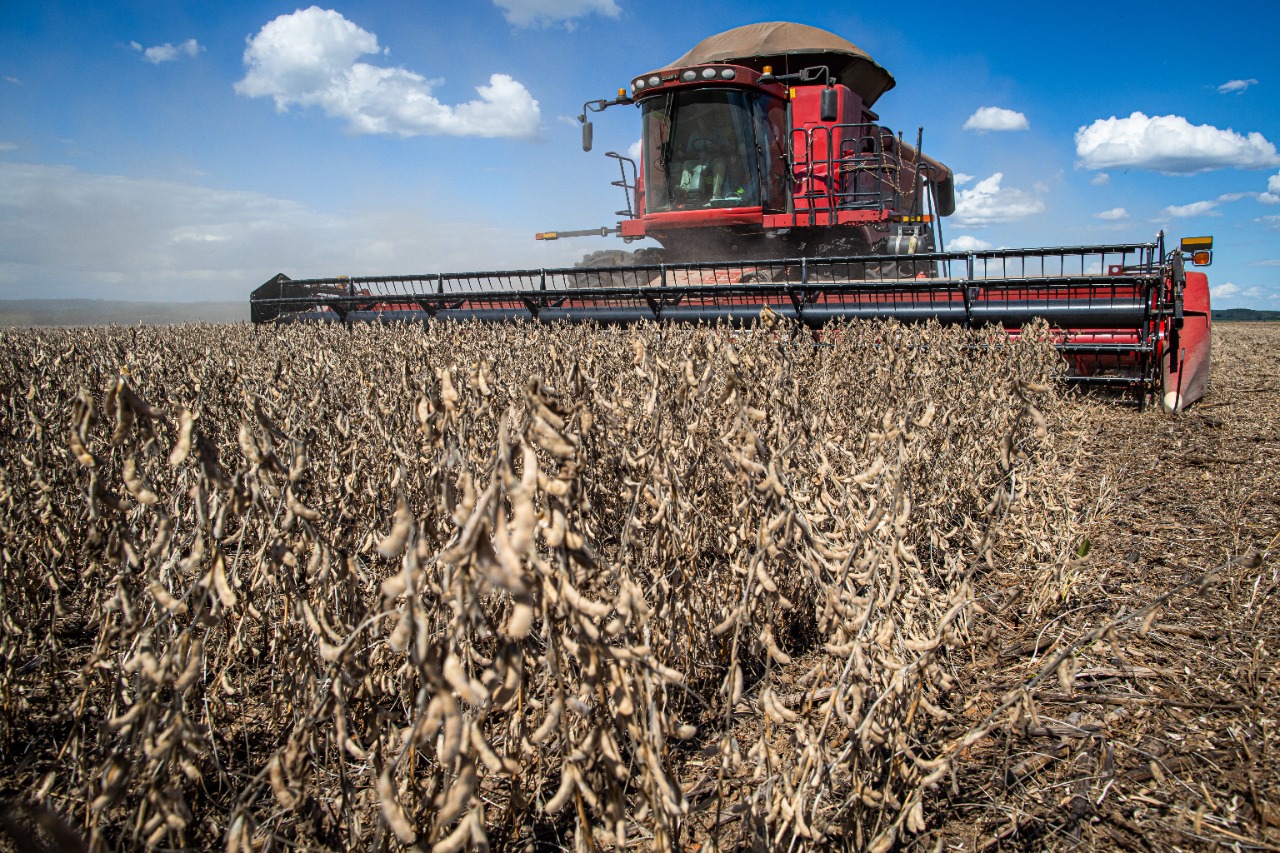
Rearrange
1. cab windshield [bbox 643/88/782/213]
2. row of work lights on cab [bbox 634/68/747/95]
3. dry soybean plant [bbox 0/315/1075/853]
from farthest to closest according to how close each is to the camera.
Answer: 1. cab windshield [bbox 643/88/782/213]
2. row of work lights on cab [bbox 634/68/747/95]
3. dry soybean plant [bbox 0/315/1075/853]

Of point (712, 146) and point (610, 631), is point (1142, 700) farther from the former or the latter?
point (712, 146)

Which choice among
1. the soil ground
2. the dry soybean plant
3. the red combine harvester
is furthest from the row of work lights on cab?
the soil ground

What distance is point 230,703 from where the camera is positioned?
2420 millimetres

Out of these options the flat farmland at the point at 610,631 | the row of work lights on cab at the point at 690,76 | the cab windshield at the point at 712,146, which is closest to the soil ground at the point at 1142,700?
the flat farmland at the point at 610,631

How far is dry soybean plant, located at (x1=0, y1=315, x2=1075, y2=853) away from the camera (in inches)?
45.3

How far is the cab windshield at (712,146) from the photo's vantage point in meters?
8.59

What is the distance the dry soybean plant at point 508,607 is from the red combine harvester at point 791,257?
2.68m

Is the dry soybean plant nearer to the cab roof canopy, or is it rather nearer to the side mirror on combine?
the side mirror on combine

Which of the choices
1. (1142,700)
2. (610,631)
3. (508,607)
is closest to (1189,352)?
(1142,700)

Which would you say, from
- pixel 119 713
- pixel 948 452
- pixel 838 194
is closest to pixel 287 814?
pixel 119 713

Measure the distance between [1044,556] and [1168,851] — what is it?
1.76 m

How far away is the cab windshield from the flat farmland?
17.8ft

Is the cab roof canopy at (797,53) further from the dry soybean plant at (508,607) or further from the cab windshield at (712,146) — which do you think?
the dry soybean plant at (508,607)

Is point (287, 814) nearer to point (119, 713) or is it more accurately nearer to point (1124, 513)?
point (119, 713)
